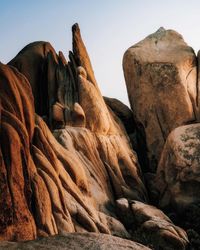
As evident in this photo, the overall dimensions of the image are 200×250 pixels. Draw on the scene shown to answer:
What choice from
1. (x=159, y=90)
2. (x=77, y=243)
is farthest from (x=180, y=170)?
(x=77, y=243)

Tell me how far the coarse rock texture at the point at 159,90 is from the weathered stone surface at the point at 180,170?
3585mm

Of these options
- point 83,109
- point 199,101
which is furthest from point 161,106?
point 83,109

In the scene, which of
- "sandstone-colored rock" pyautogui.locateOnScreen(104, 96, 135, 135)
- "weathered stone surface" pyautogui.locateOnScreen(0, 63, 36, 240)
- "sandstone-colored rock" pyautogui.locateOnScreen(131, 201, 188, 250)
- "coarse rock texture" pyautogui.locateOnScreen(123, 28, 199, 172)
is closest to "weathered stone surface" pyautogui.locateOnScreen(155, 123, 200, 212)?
"sandstone-colored rock" pyautogui.locateOnScreen(131, 201, 188, 250)

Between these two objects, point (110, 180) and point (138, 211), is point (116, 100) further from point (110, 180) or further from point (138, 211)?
point (138, 211)

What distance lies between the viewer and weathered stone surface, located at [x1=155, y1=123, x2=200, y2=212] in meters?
20.0

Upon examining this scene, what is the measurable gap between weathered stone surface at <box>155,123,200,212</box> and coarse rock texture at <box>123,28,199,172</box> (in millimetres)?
3585

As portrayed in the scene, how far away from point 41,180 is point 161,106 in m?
16.0

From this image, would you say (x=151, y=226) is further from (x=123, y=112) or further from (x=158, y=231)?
(x=123, y=112)

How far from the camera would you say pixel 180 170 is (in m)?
20.6

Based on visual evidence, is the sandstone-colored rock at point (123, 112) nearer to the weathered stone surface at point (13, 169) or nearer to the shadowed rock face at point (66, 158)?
the shadowed rock face at point (66, 158)

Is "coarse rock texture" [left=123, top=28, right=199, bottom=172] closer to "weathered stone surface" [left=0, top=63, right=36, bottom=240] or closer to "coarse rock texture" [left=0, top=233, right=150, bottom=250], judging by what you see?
"weathered stone surface" [left=0, top=63, right=36, bottom=240]

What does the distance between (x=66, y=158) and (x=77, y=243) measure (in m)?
7.76

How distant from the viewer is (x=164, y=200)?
20891 millimetres

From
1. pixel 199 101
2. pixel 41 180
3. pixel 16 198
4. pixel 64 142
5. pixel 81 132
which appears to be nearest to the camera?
pixel 16 198
